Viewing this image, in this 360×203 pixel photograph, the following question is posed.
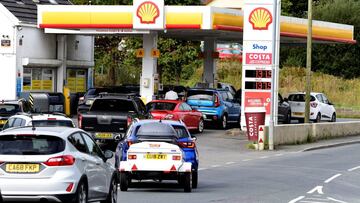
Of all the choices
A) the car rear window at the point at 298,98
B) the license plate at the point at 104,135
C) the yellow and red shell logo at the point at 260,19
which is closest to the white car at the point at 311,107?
the car rear window at the point at 298,98

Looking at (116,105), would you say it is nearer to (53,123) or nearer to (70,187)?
(53,123)

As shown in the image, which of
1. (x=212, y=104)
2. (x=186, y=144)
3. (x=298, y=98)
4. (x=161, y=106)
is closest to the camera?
(x=186, y=144)

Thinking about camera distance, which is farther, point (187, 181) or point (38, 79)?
point (38, 79)

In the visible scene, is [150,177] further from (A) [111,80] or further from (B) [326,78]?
(B) [326,78]

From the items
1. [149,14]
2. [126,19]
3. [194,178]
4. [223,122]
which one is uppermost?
[149,14]

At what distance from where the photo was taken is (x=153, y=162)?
19875 millimetres

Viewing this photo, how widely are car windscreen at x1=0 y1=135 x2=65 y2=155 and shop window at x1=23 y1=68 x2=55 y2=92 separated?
117 ft

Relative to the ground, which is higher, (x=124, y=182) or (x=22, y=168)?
(x=22, y=168)

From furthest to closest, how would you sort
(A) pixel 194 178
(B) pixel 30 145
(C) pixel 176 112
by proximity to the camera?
(C) pixel 176 112
(A) pixel 194 178
(B) pixel 30 145

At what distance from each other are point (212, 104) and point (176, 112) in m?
5.66

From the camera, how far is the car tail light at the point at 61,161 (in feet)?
46.6

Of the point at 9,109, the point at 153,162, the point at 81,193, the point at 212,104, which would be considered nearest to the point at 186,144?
the point at 153,162

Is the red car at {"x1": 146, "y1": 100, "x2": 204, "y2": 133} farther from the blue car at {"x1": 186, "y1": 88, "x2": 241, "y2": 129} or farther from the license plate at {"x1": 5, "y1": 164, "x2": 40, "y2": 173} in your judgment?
the license plate at {"x1": 5, "y1": 164, "x2": 40, "y2": 173}

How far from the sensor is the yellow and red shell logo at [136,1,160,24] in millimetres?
43531
